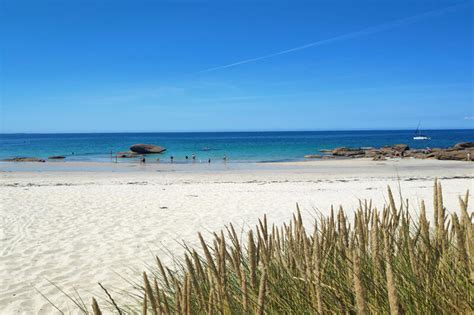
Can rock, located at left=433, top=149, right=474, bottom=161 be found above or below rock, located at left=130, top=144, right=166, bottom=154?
below

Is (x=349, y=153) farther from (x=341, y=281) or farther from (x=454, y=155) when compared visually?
(x=341, y=281)

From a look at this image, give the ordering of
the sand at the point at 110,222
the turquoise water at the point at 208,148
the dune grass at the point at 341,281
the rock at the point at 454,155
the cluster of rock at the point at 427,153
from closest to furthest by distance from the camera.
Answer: the dune grass at the point at 341,281
the sand at the point at 110,222
the rock at the point at 454,155
the cluster of rock at the point at 427,153
the turquoise water at the point at 208,148

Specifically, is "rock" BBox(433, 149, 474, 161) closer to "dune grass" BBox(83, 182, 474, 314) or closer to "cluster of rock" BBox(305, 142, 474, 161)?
"cluster of rock" BBox(305, 142, 474, 161)

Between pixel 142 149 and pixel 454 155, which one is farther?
pixel 142 149

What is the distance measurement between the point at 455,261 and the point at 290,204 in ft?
38.9

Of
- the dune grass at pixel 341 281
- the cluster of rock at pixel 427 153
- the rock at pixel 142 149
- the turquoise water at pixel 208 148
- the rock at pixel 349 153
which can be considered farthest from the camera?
the rock at pixel 142 149

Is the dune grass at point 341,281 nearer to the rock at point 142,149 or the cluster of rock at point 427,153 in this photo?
the cluster of rock at point 427,153

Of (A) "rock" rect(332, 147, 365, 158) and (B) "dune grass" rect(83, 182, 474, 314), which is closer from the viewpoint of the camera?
(B) "dune grass" rect(83, 182, 474, 314)

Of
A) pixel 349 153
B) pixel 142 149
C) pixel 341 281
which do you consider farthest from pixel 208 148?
pixel 341 281

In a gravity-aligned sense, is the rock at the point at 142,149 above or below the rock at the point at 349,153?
above

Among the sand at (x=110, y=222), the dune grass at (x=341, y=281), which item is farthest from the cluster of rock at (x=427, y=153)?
the dune grass at (x=341, y=281)

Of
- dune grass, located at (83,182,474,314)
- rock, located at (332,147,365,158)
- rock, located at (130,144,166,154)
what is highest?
dune grass, located at (83,182,474,314)

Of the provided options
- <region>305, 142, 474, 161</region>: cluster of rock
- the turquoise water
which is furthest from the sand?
the turquoise water

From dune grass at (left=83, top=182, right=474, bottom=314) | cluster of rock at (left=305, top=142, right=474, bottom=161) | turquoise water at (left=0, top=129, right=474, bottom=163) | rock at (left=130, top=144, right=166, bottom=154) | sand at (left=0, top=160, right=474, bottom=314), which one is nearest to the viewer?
dune grass at (left=83, top=182, right=474, bottom=314)
